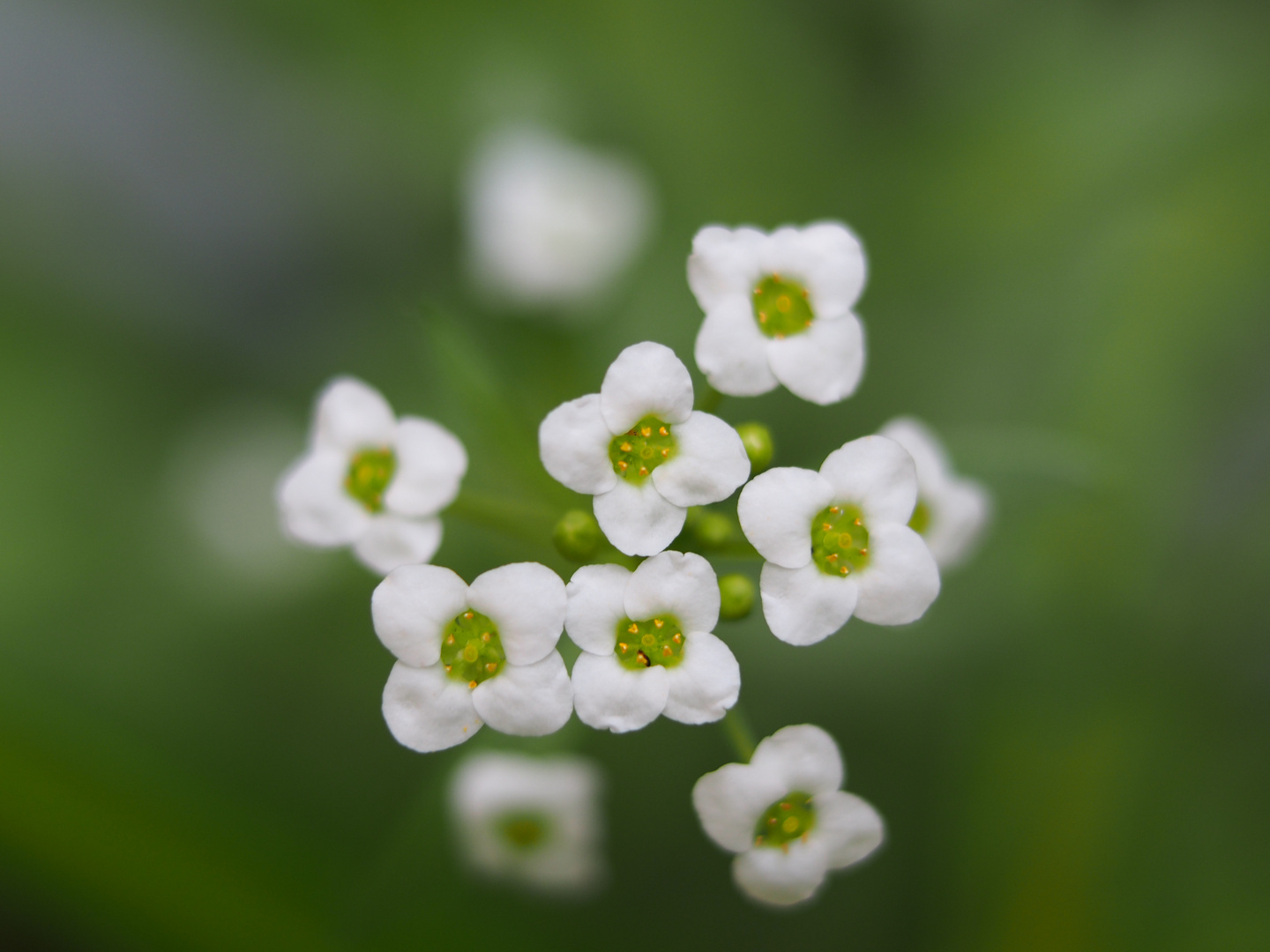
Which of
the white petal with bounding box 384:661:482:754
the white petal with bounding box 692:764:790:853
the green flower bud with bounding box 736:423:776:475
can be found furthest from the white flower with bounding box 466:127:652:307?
the white petal with bounding box 692:764:790:853

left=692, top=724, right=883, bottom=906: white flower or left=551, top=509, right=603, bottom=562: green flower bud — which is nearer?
left=692, top=724, right=883, bottom=906: white flower

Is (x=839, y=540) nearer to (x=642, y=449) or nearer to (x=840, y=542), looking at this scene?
(x=840, y=542)

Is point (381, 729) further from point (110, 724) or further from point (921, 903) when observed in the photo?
point (921, 903)

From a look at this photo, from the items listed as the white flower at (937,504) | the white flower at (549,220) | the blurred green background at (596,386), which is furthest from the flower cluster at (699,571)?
the white flower at (549,220)

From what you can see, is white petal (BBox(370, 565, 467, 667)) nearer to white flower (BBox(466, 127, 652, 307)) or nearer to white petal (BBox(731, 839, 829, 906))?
white petal (BBox(731, 839, 829, 906))

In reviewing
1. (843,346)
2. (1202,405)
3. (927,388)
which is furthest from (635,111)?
(843,346)

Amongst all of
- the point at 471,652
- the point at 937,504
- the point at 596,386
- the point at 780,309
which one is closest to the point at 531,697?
the point at 471,652
